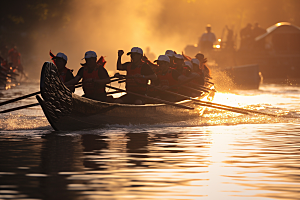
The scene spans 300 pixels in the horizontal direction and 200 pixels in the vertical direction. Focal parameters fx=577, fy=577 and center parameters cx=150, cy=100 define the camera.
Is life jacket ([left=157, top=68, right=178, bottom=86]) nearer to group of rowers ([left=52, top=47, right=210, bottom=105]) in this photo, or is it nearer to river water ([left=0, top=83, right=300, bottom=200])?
group of rowers ([left=52, top=47, right=210, bottom=105])

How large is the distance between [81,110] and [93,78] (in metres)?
1.48

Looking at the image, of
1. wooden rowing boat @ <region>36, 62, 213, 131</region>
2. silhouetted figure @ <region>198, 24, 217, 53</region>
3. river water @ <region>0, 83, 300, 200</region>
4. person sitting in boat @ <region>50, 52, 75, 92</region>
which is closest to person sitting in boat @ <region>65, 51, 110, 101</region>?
person sitting in boat @ <region>50, 52, 75, 92</region>

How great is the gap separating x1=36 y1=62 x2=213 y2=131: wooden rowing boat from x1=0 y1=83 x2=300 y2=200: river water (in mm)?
215

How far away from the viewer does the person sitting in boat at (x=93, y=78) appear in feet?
42.9

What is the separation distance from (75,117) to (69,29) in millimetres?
59552

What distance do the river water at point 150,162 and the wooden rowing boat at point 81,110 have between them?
0.22 m

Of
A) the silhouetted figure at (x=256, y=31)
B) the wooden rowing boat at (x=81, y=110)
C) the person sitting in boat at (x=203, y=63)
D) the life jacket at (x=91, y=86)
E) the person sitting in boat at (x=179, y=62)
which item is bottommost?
the wooden rowing boat at (x=81, y=110)

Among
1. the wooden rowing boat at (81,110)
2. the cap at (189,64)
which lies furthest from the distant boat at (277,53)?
the wooden rowing boat at (81,110)

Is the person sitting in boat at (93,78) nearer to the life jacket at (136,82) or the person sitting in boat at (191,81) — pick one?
the life jacket at (136,82)

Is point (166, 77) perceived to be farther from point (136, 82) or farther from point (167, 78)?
point (136, 82)

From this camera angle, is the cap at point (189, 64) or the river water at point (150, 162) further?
the cap at point (189, 64)

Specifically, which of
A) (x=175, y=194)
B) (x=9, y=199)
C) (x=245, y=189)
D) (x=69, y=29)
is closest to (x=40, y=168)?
(x=9, y=199)

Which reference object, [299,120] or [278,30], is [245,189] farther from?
[278,30]

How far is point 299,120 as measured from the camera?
50.7 ft
